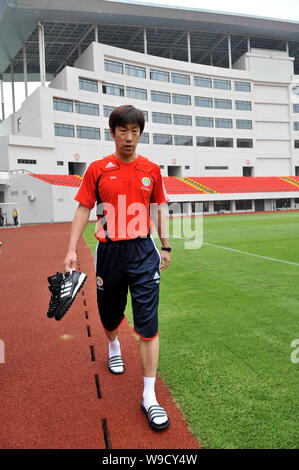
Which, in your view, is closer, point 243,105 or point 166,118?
point 166,118

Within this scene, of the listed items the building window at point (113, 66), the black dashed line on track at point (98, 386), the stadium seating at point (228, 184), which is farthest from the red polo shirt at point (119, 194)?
the building window at point (113, 66)

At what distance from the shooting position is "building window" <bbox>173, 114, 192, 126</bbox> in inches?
1845

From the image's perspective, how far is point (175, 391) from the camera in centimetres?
278

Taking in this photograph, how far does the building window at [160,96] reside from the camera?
45.3 meters

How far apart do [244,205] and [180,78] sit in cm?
1910

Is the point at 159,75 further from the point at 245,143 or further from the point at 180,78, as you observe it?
the point at 245,143

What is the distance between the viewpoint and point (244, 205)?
44.8m

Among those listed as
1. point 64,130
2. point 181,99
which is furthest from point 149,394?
point 181,99

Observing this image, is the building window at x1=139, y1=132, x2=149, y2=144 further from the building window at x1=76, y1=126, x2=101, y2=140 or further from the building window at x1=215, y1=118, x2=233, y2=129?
the building window at x1=215, y1=118, x2=233, y2=129

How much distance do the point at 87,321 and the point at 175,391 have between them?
231cm

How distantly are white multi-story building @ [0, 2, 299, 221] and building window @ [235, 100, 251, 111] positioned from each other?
144mm

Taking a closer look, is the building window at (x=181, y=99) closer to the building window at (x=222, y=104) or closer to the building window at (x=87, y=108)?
the building window at (x=222, y=104)

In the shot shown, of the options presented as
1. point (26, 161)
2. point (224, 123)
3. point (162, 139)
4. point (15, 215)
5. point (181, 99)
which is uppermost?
point (181, 99)

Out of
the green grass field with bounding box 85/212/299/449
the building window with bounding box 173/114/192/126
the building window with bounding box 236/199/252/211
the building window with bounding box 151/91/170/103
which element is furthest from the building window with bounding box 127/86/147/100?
the green grass field with bounding box 85/212/299/449
